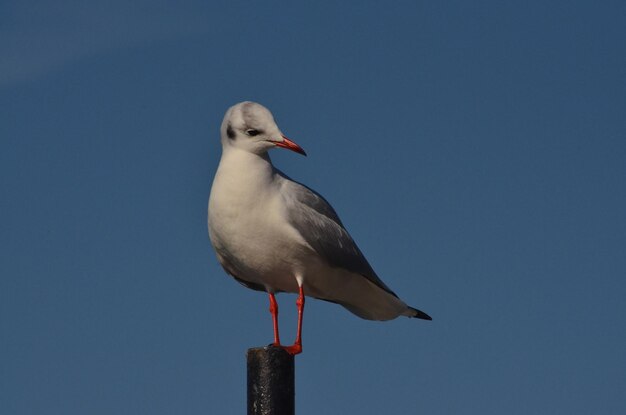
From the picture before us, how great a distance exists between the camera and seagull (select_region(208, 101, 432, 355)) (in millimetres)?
9469

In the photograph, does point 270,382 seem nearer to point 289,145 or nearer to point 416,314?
point 289,145

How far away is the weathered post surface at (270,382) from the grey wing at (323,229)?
Result: 68.0 inches

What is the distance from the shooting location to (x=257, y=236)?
31.1ft

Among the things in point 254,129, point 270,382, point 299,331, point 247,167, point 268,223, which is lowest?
point 270,382

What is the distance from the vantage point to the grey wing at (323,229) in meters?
9.76

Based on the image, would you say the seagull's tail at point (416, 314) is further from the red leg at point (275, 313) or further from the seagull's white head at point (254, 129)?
the seagull's white head at point (254, 129)

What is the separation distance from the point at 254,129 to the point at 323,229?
3.66 feet

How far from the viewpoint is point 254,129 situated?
955cm

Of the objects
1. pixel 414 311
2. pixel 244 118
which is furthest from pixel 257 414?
pixel 414 311

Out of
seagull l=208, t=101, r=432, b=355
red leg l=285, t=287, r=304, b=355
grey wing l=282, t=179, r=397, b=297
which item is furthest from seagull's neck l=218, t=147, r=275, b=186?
red leg l=285, t=287, r=304, b=355

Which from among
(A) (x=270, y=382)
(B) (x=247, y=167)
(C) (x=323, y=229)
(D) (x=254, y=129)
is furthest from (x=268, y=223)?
(A) (x=270, y=382)

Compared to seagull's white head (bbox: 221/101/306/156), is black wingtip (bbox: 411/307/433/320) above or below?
below

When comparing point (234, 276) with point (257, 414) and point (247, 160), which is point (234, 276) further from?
point (257, 414)

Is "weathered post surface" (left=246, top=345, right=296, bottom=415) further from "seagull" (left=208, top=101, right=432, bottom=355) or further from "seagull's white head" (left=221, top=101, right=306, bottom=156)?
"seagull's white head" (left=221, top=101, right=306, bottom=156)
